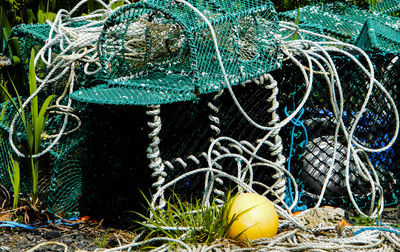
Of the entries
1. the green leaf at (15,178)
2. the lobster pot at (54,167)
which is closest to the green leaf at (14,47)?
the lobster pot at (54,167)

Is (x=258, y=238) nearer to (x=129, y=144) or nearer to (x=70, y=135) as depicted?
(x=129, y=144)

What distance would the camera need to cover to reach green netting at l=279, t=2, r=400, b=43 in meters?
3.49

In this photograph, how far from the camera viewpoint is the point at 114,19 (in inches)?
101

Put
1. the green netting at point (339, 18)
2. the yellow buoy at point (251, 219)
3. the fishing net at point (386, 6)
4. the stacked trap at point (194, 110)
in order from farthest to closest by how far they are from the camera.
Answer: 1. the fishing net at point (386, 6)
2. the green netting at point (339, 18)
3. the stacked trap at point (194, 110)
4. the yellow buoy at point (251, 219)

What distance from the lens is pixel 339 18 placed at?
3670mm

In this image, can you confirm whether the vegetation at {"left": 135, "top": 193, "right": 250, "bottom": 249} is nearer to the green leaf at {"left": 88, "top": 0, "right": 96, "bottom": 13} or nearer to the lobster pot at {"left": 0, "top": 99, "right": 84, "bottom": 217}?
the lobster pot at {"left": 0, "top": 99, "right": 84, "bottom": 217}

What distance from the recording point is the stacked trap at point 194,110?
256 cm

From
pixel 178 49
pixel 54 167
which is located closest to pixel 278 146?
pixel 178 49

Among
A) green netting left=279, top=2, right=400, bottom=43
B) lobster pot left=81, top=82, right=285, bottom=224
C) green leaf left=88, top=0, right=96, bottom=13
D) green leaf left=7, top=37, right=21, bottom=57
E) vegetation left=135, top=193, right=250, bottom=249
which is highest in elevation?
green leaf left=88, top=0, right=96, bottom=13

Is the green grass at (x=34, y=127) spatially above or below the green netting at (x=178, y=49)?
below

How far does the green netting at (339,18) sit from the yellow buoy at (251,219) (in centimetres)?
153

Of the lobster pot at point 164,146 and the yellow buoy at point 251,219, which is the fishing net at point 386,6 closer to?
the lobster pot at point 164,146

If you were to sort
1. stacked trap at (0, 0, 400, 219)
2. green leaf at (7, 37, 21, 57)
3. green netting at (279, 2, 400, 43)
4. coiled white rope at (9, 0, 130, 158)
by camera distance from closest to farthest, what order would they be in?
stacked trap at (0, 0, 400, 219), coiled white rope at (9, 0, 130, 158), green netting at (279, 2, 400, 43), green leaf at (7, 37, 21, 57)

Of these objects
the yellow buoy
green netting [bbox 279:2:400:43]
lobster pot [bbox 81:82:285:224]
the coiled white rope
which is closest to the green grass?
the coiled white rope
